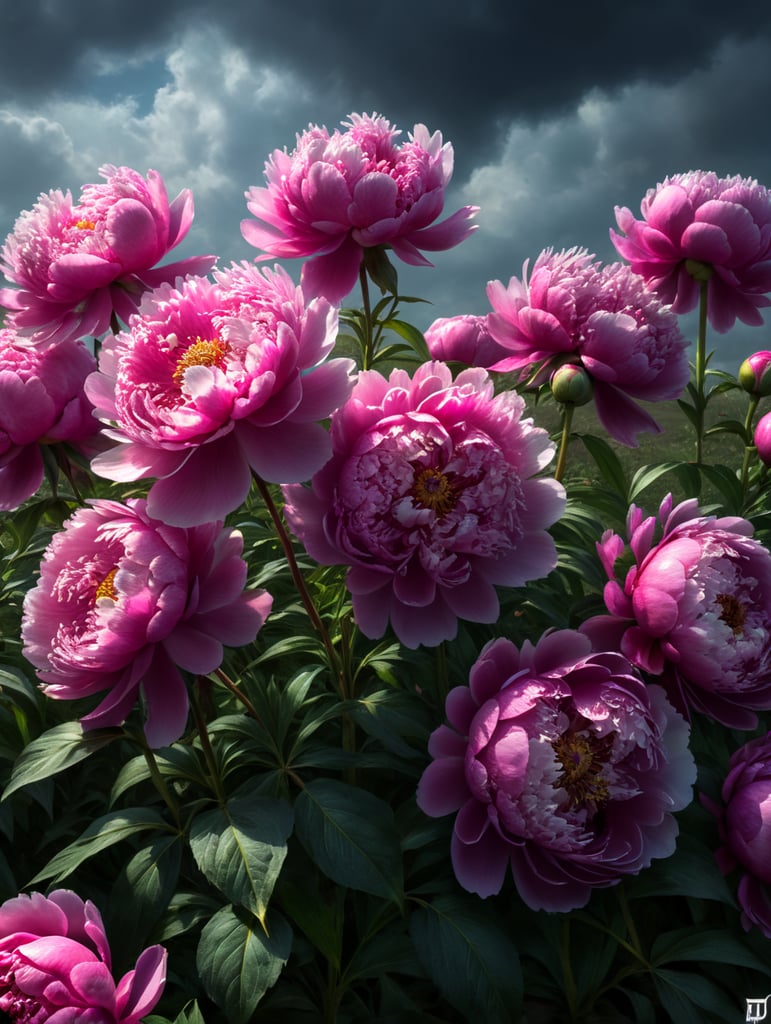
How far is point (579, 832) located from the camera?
1.29m

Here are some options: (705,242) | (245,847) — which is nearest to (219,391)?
(245,847)

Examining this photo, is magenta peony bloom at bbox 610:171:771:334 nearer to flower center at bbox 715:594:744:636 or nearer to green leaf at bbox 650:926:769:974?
flower center at bbox 715:594:744:636

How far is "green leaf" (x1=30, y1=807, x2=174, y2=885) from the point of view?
1312 millimetres

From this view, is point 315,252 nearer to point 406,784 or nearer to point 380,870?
point 406,784

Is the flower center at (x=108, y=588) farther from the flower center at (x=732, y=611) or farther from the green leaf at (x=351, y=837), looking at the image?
the flower center at (x=732, y=611)

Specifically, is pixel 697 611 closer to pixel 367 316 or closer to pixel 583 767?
pixel 583 767

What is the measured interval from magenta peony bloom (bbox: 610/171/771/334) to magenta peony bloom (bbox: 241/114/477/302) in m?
0.46

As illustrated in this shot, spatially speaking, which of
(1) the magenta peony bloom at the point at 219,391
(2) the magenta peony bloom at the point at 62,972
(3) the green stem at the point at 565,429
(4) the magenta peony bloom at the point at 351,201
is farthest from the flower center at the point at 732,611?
(2) the magenta peony bloom at the point at 62,972

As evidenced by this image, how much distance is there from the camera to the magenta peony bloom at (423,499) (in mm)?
1153

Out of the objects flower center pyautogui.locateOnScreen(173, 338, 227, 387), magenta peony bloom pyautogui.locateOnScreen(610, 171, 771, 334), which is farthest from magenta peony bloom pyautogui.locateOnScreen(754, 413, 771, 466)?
flower center pyautogui.locateOnScreen(173, 338, 227, 387)

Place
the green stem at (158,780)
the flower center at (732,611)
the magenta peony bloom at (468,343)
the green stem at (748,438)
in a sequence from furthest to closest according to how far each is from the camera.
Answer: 1. the green stem at (748,438)
2. the magenta peony bloom at (468,343)
3. the flower center at (732,611)
4. the green stem at (158,780)

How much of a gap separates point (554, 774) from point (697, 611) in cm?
33

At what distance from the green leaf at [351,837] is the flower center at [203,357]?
0.59 meters

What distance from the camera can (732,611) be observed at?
1480mm
